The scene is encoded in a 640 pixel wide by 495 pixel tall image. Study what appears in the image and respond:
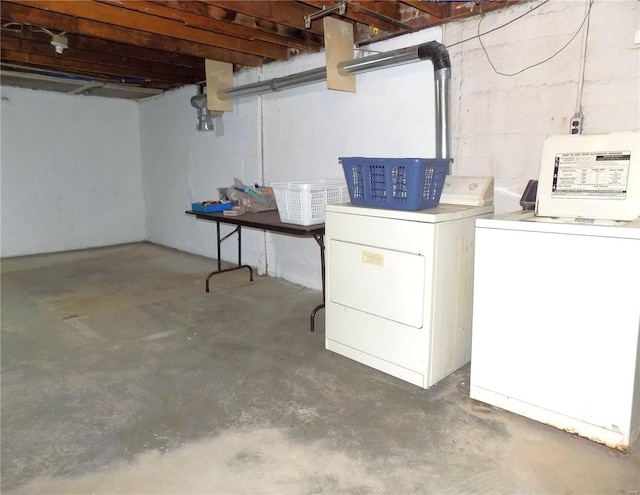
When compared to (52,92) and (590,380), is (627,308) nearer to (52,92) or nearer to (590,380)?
(590,380)

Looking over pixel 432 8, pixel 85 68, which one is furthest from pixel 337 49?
pixel 85 68

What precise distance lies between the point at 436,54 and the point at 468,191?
995mm

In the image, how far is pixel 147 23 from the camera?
11.4ft

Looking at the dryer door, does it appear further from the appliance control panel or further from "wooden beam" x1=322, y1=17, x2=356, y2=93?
"wooden beam" x1=322, y1=17, x2=356, y2=93

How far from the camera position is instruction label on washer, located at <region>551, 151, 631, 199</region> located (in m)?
2.02

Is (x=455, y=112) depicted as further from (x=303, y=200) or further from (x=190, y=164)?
(x=190, y=164)

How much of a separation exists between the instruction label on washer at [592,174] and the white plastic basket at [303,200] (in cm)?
154

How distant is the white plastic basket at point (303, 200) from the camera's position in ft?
10.4

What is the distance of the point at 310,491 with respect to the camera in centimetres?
171

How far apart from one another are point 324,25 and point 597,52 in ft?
6.07

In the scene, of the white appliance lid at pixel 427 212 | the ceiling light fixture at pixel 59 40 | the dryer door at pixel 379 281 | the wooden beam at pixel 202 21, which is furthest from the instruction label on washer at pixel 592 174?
the ceiling light fixture at pixel 59 40

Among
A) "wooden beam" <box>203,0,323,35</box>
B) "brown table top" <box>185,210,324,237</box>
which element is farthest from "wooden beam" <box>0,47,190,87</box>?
"wooden beam" <box>203,0,323,35</box>

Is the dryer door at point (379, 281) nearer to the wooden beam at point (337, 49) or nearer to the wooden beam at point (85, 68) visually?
the wooden beam at point (337, 49)

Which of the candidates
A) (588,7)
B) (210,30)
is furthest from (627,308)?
(210,30)
